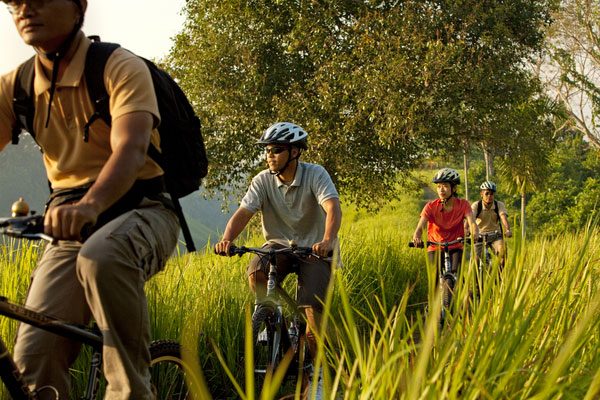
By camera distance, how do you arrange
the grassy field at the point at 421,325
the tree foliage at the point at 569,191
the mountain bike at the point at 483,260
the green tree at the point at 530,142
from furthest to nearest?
1. the tree foliage at the point at 569,191
2. the green tree at the point at 530,142
3. the mountain bike at the point at 483,260
4. the grassy field at the point at 421,325

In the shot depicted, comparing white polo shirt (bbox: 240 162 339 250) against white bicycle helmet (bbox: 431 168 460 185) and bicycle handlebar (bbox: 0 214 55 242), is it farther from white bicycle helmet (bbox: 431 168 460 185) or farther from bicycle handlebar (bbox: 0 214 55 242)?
white bicycle helmet (bbox: 431 168 460 185)

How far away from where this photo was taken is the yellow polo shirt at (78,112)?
235 centimetres

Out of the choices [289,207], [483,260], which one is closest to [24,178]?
[289,207]

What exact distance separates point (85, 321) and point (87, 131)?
29.9 inches

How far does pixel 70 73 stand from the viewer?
95.7 inches

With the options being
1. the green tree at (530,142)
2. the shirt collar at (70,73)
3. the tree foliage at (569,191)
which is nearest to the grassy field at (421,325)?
the shirt collar at (70,73)

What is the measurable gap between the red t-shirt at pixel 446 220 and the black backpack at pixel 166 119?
5.68 m

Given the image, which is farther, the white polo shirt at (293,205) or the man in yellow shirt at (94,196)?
the white polo shirt at (293,205)

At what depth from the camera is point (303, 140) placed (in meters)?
4.96

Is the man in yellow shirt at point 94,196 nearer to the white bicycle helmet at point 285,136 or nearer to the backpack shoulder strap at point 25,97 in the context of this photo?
the backpack shoulder strap at point 25,97

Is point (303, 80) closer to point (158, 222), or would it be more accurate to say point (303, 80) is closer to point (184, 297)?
point (184, 297)

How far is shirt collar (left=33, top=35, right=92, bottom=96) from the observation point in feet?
7.94

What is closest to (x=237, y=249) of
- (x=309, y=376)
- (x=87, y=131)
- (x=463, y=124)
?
(x=309, y=376)

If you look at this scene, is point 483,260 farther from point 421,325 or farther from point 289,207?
point 289,207
